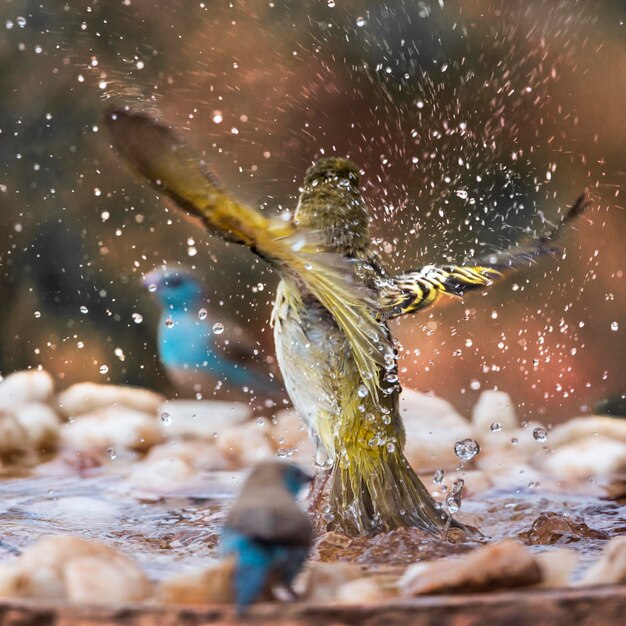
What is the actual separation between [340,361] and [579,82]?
1.92m

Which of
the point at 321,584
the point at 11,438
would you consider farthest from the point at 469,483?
the point at 321,584

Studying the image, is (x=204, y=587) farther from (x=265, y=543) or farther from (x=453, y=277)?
(x=453, y=277)

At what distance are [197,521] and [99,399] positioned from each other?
4.23 ft

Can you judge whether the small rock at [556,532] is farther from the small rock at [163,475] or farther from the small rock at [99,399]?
the small rock at [99,399]

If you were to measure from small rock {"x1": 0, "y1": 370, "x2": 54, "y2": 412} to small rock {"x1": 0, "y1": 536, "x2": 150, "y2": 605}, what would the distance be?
6.74 feet

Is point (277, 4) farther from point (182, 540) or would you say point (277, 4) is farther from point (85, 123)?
point (182, 540)

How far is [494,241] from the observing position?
2.89m

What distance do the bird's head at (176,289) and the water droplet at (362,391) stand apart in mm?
1379

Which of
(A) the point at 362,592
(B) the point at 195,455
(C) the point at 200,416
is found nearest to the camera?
(A) the point at 362,592

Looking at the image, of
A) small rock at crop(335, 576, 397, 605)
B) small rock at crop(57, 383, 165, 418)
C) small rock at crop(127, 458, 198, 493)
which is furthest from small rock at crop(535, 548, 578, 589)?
small rock at crop(57, 383, 165, 418)

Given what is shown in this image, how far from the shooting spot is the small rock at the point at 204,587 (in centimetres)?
80

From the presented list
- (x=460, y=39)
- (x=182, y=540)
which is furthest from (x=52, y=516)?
(x=460, y=39)

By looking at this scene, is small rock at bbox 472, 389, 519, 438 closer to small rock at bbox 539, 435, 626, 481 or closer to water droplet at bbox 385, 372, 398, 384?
small rock at bbox 539, 435, 626, 481

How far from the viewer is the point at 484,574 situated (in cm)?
86
